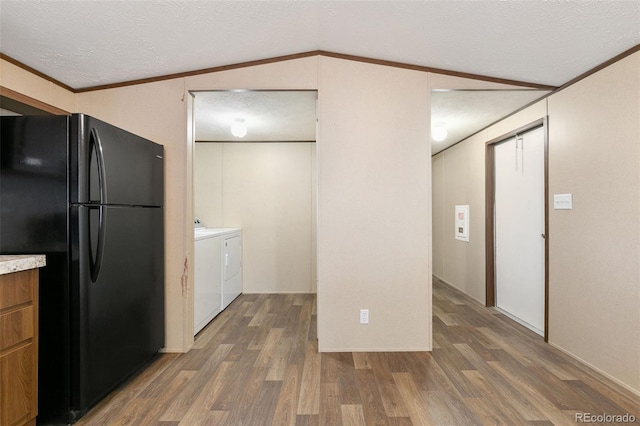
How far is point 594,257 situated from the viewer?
2.38m

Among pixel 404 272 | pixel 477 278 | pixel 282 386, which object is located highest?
pixel 404 272

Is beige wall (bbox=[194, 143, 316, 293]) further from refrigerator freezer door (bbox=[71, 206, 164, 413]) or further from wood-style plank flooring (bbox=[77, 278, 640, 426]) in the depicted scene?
refrigerator freezer door (bbox=[71, 206, 164, 413])

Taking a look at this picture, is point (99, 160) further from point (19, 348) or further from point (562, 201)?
point (562, 201)

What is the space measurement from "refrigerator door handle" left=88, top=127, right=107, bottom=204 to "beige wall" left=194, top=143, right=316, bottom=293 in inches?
117

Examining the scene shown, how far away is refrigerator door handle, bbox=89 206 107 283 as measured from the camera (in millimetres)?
1881

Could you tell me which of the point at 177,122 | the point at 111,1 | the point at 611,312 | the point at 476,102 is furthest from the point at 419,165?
the point at 111,1

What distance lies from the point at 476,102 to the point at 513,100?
322mm

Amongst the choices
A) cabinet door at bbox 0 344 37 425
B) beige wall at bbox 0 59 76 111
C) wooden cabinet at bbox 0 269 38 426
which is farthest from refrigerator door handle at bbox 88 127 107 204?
beige wall at bbox 0 59 76 111

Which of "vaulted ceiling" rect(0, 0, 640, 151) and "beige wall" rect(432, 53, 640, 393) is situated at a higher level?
"vaulted ceiling" rect(0, 0, 640, 151)

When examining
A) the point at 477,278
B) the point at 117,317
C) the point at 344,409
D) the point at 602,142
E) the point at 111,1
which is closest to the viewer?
the point at 111,1

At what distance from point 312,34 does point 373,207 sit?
1398 millimetres

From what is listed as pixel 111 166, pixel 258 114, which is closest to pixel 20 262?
pixel 111 166

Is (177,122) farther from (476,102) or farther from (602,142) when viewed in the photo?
(602,142)

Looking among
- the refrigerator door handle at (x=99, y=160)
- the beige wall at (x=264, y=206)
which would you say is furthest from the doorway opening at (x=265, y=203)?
the refrigerator door handle at (x=99, y=160)
